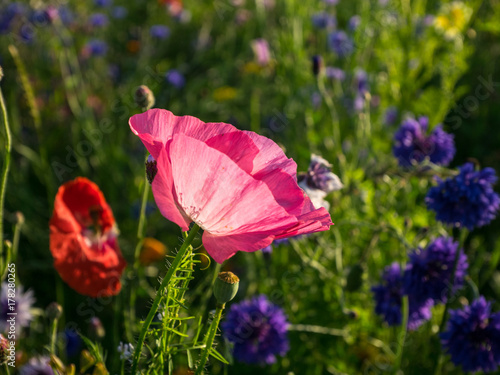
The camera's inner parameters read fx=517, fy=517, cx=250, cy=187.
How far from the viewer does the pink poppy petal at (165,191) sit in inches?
19.4

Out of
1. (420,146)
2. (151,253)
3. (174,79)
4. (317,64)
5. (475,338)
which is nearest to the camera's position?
(475,338)

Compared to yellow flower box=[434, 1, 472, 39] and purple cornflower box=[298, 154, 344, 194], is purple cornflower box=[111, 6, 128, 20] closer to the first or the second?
yellow flower box=[434, 1, 472, 39]

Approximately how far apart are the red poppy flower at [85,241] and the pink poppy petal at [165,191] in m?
0.45

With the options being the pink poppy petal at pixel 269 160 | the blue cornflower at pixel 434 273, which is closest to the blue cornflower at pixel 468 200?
the blue cornflower at pixel 434 273

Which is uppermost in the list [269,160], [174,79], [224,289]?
[269,160]

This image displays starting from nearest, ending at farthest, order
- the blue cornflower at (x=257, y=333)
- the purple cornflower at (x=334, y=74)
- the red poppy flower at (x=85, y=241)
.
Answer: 1. the red poppy flower at (x=85, y=241)
2. the blue cornflower at (x=257, y=333)
3. the purple cornflower at (x=334, y=74)

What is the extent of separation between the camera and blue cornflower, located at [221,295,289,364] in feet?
3.36

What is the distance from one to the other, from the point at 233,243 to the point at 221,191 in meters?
0.05

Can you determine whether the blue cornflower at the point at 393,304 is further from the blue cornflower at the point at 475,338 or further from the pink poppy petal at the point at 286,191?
the pink poppy petal at the point at 286,191

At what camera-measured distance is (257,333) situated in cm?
103

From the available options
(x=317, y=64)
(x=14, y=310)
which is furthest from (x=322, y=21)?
(x=14, y=310)

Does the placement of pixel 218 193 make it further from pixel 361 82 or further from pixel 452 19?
pixel 452 19

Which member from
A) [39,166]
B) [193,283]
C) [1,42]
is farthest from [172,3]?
[193,283]

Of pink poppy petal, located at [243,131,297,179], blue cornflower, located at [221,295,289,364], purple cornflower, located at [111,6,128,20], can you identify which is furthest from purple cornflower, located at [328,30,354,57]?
pink poppy petal, located at [243,131,297,179]
